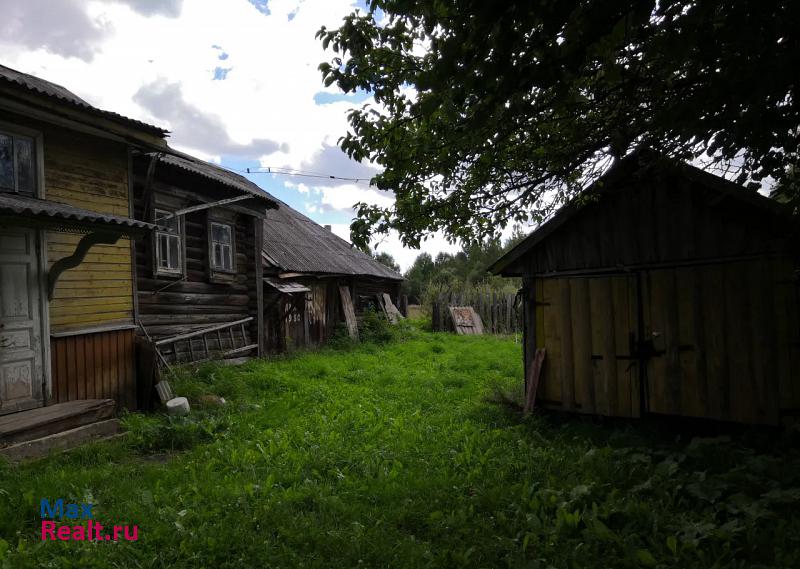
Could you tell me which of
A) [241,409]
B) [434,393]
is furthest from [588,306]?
[241,409]

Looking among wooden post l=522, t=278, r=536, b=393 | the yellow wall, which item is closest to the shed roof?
wooden post l=522, t=278, r=536, b=393

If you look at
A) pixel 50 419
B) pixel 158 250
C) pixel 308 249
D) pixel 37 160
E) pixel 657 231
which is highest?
pixel 37 160

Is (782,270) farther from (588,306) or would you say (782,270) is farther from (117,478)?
(117,478)

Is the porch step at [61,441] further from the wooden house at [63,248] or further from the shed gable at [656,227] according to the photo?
the shed gable at [656,227]

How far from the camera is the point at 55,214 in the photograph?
5352mm

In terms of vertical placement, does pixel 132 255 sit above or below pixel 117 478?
above

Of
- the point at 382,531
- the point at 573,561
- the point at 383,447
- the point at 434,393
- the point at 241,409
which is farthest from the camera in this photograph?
the point at 434,393

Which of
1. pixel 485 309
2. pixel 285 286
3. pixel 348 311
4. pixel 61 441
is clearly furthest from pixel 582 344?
pixel 485 309

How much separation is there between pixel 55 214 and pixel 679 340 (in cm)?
732

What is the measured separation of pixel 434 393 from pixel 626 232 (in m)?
4.24

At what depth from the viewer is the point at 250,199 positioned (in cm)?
1145

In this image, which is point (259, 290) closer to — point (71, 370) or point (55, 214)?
point (71, 370)

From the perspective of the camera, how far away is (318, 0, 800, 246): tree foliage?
108 inches

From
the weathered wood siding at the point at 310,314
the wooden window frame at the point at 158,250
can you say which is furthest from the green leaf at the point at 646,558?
the weathered wood siding at the point at 310,314
